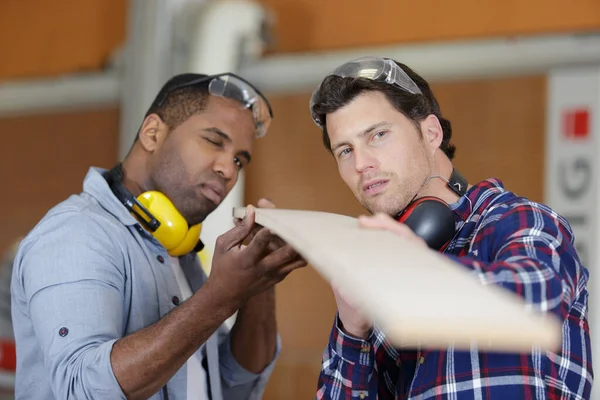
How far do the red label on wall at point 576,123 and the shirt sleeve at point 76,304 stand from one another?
8.96 feet

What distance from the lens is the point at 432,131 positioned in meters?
1.79

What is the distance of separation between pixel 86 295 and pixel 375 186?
0.69m

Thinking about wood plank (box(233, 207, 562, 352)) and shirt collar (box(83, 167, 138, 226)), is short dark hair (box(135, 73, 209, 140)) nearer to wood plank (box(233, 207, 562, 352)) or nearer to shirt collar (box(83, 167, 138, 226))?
shirt collar (box(83, 167, 138, 226))

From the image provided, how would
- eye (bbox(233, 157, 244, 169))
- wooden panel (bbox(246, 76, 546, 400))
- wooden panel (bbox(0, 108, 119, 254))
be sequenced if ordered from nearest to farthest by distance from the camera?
eye (bbox(233, 157, 244, 169))
wooden panel (bbox(246, 76, 546, 400))
wooden panel (bbox(0, 108, 119, 254))

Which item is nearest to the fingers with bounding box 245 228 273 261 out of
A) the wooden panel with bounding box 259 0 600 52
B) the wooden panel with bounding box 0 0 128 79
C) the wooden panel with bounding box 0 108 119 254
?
the wooden panel with bounding box 259 0 600 52

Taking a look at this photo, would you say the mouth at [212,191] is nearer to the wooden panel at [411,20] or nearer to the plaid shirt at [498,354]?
the plaid shirt at [498,354]

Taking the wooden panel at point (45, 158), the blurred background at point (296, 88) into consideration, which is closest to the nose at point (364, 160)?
the blurred background at point (296, 88)

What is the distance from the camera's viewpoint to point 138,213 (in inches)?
83.4

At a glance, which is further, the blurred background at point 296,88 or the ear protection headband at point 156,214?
the blurred background at point 296,88

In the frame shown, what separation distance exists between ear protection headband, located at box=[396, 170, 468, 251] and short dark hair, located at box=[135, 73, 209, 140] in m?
0.98

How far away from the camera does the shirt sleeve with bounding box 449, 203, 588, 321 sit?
3.84 feet

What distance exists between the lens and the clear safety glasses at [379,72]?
5.74 feet

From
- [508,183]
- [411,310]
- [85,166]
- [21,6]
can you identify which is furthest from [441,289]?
[21,6]

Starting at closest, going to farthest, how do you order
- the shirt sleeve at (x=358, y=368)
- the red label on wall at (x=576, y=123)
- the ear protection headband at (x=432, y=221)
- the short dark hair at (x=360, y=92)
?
the ear protection headband at (x=432, y=221) → the shirt sleeve at (x=358, y=368) → the short dark hair at (x=360, y=92) → the red label on wall at (x=576, y=123)
